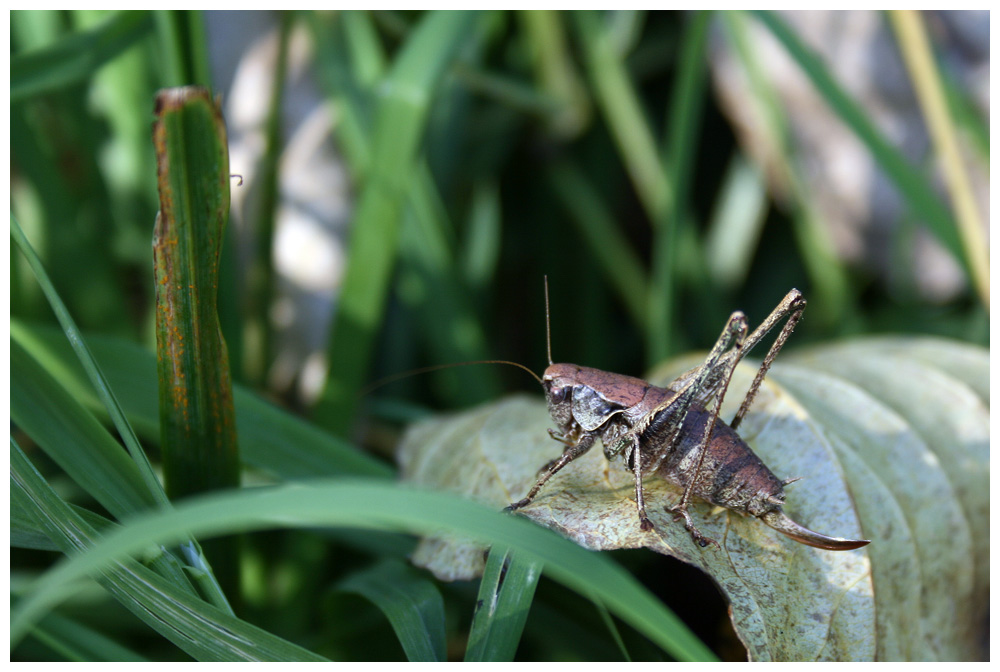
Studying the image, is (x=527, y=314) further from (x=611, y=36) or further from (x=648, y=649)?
(x=648, y=649)

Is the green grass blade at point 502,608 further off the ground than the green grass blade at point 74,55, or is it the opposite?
the green grass blade at point 74,55

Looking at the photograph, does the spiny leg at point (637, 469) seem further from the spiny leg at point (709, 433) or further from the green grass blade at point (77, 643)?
the green grass blade at point (77, 643)

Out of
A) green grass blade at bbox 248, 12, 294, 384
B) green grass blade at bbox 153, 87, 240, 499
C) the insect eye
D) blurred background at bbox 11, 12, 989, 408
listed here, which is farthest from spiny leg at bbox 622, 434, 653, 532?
green grass blade at bbox 248, 12, 294, 384

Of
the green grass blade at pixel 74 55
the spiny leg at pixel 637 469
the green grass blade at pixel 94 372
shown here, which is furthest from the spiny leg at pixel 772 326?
the green grass blade at pixel 74 55

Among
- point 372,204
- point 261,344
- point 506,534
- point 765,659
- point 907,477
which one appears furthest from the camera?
point 261,344

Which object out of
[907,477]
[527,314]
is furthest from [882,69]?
[907,477]

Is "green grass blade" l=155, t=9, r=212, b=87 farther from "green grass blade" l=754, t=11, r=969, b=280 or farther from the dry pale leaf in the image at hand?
"green grass blade" l=754, t=11, r=969, b=280
